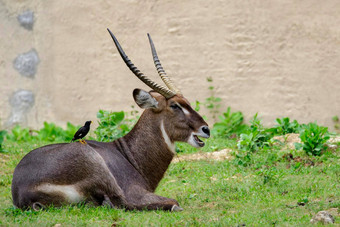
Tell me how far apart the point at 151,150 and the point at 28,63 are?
6.39 meters

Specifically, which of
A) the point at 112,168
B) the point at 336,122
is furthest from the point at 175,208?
the point at 336,122

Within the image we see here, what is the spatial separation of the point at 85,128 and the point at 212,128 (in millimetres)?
4497

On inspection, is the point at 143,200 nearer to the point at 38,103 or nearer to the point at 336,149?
the point at 336,149

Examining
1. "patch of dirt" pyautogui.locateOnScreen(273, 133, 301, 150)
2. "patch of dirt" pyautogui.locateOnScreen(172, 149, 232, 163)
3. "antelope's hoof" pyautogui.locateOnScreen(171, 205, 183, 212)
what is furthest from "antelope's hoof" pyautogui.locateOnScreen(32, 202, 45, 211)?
"patch of dirt" pyautogui.locateOnScreen(273, 133, 301, 150)

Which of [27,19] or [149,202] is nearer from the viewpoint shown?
[149,202]

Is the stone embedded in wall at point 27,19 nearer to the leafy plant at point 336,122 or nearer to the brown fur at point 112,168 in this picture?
the leafy plant at point 336,122

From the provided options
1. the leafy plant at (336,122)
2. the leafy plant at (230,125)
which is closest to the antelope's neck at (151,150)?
the leafy plant at (230,125)

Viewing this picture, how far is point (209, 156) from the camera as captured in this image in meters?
8.72

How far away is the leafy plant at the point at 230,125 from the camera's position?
10.4 m

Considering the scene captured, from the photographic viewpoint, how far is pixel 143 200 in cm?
568

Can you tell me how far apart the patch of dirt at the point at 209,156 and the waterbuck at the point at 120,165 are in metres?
2.36

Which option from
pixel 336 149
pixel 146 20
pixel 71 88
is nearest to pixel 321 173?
pixel 336 149

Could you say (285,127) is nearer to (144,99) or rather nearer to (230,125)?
(230,125)

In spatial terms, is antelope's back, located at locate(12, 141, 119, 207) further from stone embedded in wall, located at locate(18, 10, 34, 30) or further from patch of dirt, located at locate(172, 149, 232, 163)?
stone embedded in wall, located at locate(18, 10, 34, 30)
